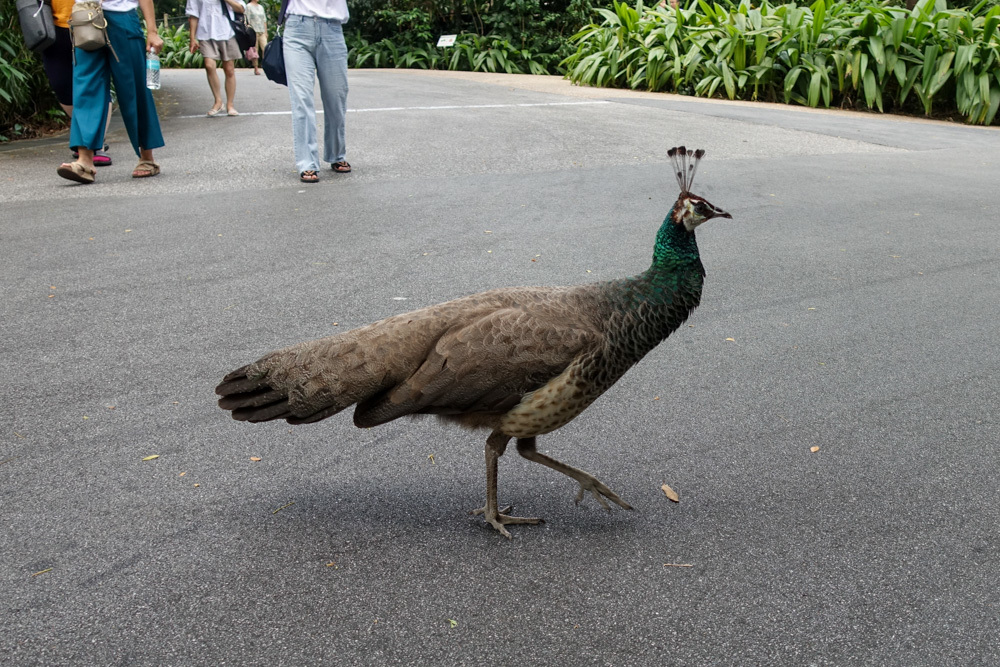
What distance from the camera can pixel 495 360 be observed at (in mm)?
3055

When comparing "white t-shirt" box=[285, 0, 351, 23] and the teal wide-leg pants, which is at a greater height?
"white t-shirt" box=[285, 0, 351, 23]

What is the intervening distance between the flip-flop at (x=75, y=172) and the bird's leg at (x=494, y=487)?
6.58m

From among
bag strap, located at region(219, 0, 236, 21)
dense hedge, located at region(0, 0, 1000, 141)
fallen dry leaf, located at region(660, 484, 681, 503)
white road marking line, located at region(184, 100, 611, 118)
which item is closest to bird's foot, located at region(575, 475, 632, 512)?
fallen dry leaf, located at region(660, 484, 681, 503)

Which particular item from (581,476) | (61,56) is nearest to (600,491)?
(581,476)

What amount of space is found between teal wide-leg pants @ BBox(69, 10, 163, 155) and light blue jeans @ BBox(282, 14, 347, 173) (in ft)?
4.53

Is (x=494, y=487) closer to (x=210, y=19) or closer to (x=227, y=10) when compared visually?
(x=210, y=19)

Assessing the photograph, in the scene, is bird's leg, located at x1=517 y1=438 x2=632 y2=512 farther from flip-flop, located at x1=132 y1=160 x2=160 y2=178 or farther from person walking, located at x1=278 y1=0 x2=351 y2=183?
flip-flop, located at x1=132 y1=160 x2=160 y2=178

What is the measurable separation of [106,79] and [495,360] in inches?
259

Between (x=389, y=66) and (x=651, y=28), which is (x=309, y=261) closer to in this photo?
(x=651, y=28)

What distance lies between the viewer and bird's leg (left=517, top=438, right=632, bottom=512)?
10.7ft

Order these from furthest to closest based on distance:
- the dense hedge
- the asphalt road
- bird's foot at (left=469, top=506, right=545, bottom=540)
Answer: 1. the dense hedge
2. bird's foot at (left=469, top=506, right=545, bottom=540)
3. the asphalt road

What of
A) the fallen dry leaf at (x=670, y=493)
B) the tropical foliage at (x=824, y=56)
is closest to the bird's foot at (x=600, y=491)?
the fallen dry leaf at (x=670, y=493)

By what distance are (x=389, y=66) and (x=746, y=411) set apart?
77.9 feet

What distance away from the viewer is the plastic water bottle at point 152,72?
8.44 m
